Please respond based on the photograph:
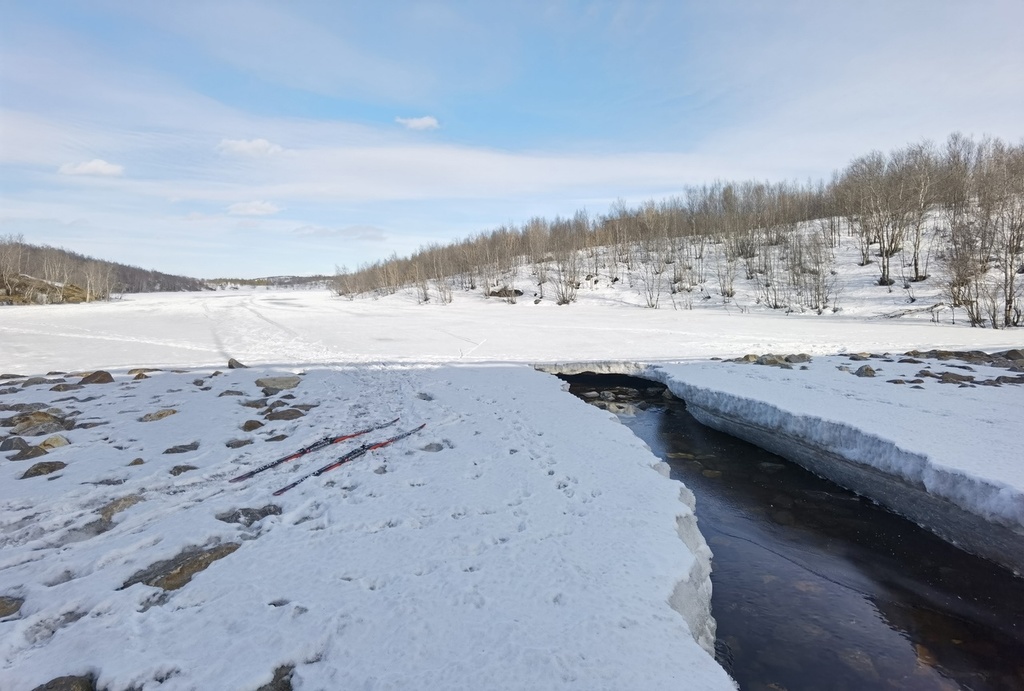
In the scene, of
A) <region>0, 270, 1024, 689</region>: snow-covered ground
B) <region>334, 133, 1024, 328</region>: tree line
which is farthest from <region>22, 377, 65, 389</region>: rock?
→ <region>334, 133, 1024, 328</region>: tree line

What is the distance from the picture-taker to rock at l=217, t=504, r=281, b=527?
4.70m

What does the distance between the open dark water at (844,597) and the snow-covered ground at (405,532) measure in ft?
2.13

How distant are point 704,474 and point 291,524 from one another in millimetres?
5888

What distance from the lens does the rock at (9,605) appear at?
130 inches

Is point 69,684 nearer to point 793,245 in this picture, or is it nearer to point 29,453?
point 29,453

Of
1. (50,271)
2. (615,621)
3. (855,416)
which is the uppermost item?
(50,271)

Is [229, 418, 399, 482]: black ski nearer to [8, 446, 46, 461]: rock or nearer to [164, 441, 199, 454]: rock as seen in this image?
[164, 441, 199, 454]: rock

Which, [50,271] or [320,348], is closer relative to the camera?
[320,348]

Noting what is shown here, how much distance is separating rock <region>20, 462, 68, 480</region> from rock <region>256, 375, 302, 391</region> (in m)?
4.37

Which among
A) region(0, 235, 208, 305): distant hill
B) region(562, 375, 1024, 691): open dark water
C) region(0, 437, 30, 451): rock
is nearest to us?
region(562, 375, 1024, 691): open dark water

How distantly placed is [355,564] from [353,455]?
2.58 metres

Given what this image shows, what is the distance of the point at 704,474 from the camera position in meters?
7.67

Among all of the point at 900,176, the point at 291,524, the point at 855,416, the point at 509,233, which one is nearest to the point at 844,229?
the point at 900,176

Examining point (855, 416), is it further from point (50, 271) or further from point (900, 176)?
point (50, 271)
